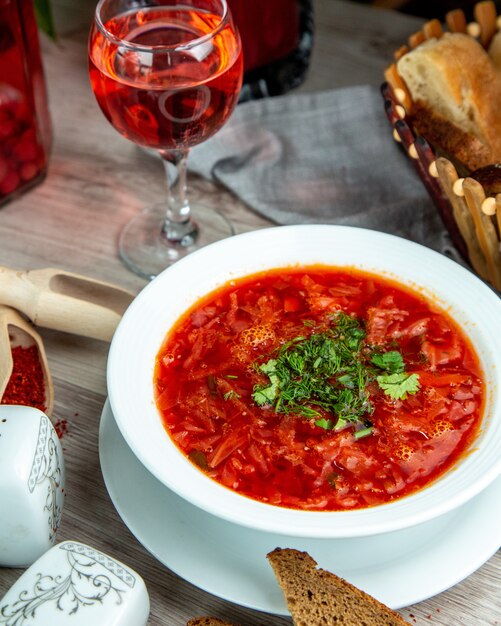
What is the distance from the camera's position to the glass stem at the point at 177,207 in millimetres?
2656

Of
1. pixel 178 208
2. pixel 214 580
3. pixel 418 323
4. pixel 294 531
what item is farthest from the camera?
pixel 178 208

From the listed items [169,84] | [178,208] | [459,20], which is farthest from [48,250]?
[459,20]

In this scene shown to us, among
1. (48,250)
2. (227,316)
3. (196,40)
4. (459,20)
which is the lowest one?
(48,250)

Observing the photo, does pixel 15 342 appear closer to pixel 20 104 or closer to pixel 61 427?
pixel 61 427

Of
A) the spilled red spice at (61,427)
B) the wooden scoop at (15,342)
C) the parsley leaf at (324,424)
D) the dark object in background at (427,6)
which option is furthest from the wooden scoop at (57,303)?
the dark object in background at (427,6)

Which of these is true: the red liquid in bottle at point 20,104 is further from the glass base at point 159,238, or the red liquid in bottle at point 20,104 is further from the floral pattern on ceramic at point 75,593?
the floral pattern on ceramic at point 75,593

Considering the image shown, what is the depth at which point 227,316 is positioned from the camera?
2285 millimetres

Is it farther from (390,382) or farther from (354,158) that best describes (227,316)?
(354,158)

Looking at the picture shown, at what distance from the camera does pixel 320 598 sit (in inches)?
68.8

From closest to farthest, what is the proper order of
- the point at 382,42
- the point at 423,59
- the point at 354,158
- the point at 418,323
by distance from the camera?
the point at 418,323 → the point at 423,59 → the point at 354,158 → the point at 382,42

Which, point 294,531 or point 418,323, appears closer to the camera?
point 294,531

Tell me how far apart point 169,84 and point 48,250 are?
2.73 feet

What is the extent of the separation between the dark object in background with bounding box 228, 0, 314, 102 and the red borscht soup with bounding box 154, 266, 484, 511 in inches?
44.2

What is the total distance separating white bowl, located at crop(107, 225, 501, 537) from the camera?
1.75m
